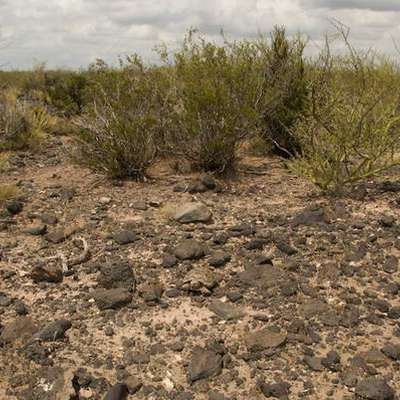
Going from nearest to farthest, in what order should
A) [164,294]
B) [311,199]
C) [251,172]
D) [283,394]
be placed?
[283,394], [164,294], [311,199], [251,172]

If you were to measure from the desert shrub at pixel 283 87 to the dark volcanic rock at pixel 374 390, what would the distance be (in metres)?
5.54

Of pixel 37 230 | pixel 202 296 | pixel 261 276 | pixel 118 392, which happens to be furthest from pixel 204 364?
pixel 37 230

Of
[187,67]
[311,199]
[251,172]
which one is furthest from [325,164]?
[187,67]

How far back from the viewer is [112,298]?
14.5ft

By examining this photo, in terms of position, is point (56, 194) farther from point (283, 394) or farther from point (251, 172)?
point (283, 394)

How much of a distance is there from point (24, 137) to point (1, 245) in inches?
198

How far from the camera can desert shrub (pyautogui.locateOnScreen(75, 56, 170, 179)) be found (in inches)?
287

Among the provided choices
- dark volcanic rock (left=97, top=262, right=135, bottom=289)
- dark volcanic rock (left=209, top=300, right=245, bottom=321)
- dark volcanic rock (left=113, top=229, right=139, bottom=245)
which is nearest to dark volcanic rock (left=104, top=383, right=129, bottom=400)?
dark volcanic rock (left=209, top=300, right=245, bottom=321)

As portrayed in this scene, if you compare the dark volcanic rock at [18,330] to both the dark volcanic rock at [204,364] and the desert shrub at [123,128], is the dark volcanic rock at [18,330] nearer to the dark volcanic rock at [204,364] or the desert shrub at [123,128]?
the dark volcanic rock at [204,364]

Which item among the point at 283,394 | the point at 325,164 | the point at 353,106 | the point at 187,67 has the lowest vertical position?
the point at 283,394

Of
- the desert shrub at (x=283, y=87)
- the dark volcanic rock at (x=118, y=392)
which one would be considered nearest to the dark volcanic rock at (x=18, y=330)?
the dark volcanic rock at (x=118, y=392)

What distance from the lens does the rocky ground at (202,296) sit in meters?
3.65

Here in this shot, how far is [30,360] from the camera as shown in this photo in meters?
3.87

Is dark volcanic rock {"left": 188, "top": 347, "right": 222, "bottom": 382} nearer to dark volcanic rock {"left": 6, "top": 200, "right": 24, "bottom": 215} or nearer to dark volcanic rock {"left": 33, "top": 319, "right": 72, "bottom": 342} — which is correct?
dark volcanic rock {"left": 33, "top": 319, "right": 72, "bottom": 342}
